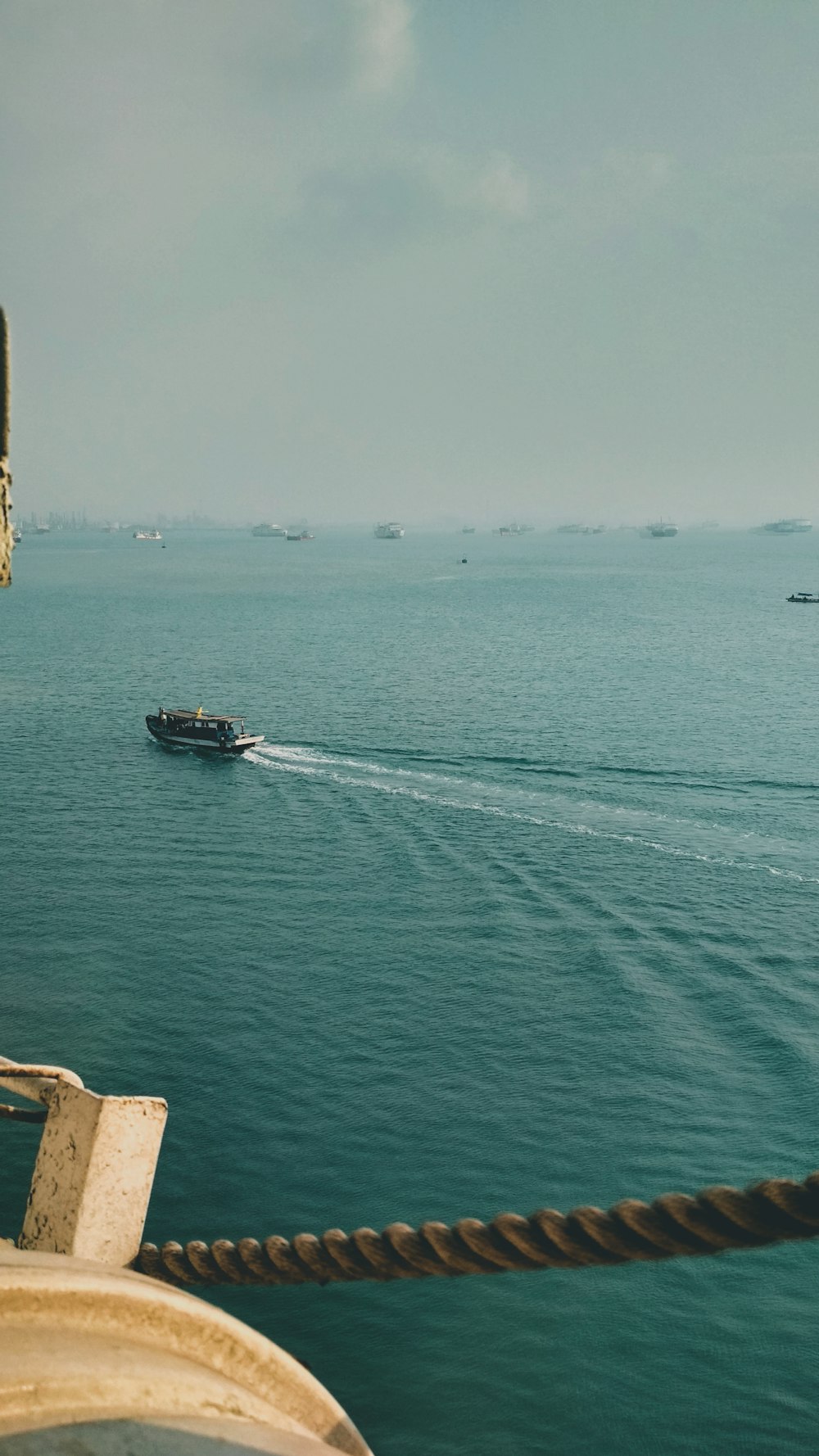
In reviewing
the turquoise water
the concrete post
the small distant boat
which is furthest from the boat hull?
the concrete post

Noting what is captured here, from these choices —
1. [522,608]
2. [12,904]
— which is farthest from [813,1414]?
[522,608]

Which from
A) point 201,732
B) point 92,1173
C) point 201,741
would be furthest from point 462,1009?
point 201,732

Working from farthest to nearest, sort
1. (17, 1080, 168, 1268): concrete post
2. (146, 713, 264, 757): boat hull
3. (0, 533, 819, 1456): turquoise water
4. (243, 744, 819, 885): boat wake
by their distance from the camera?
1. (146, 713, 264, 757): boat hull
2. (243, 744, 819, 885): boat wake
3. (0, 533, 819, 1456): turquoise water
4. (17, 1080, 168, 1268): concrete post

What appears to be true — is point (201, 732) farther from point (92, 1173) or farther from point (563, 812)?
point (92, 1173)

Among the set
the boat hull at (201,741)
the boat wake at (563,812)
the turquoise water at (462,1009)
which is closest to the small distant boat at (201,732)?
the boat hull at (201,741)

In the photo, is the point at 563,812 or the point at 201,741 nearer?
the point at 563,812

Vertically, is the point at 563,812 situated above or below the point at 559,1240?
below

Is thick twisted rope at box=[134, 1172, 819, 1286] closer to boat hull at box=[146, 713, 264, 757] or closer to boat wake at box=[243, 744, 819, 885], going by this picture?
boat wake at box=[243, 744, 819, 885]

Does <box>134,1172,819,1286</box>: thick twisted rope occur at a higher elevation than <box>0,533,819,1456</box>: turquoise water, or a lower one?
higher
